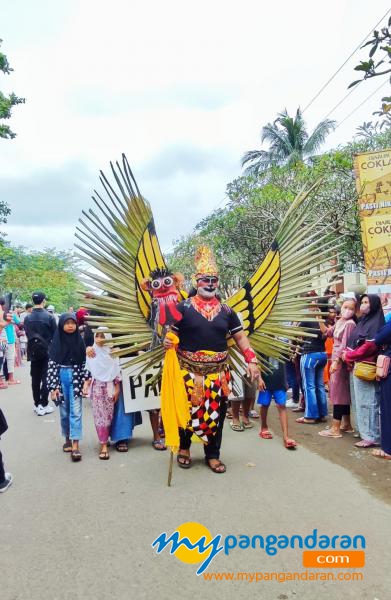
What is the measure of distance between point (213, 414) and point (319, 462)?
1.20 meters

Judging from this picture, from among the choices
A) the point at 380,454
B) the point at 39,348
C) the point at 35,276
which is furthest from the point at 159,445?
the point at 35,276

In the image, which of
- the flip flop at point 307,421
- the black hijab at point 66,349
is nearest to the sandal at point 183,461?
the black hijab at point 66,349

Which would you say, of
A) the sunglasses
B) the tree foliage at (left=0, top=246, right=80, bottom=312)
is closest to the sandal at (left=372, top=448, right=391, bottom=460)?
Result: the sunglasses

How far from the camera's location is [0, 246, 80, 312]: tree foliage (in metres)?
35.1

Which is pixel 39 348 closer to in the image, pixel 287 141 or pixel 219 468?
pixel 219 468

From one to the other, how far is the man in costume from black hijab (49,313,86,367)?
4.23 ft

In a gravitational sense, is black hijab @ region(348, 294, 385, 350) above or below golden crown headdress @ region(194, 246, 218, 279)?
below

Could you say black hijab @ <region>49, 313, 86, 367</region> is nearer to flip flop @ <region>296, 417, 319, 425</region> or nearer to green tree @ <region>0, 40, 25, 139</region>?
flip flop @ <region>296, 417, 319, 425</region>

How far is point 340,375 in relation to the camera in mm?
5660

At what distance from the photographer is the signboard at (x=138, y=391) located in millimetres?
4973

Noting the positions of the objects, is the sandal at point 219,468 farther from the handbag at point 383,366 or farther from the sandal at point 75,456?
the handbag at point 383,366

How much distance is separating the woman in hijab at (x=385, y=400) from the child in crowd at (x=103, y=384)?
2640mm

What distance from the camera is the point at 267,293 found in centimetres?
452

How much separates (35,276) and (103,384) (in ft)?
115
